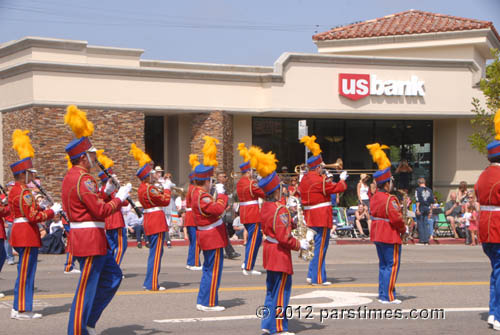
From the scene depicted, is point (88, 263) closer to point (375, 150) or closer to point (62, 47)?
point (375, 150)

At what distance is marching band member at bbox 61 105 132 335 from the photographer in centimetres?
722

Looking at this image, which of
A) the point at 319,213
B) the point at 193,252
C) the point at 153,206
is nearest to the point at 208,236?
the point at 153,206

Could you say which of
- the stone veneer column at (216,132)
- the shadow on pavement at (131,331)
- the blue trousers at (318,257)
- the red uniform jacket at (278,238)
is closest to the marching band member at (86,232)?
the shadow on pavement at (131,331)

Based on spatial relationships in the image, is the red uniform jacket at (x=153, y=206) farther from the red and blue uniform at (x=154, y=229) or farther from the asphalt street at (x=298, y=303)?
the asphalt street at (x=298, y=303)

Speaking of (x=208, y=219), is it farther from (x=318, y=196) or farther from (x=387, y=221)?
(x=318, y=196)

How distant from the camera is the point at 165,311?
9.36m

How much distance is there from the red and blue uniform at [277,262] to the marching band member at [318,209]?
3.71 meters

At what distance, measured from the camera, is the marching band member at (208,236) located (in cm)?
915

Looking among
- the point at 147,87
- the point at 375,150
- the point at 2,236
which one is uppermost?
the point at 147,87

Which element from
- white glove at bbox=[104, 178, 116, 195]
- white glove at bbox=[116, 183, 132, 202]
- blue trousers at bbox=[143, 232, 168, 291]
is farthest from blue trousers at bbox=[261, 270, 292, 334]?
blue trousers at bbox=[143, 232, 168, 291]

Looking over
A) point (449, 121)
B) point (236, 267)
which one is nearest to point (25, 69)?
point (236, 267)

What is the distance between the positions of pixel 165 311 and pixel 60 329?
1.56 metres

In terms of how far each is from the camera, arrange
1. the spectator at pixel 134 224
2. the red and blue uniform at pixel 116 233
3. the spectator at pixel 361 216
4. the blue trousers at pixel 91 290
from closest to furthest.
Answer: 1. the blue trousers at pixel 91 290
2. the red and blue uniform at pixel 116 233
3. the spectator at pixel 134 224
4. the spectator at pixel 361 216

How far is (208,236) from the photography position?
30.2 ft
